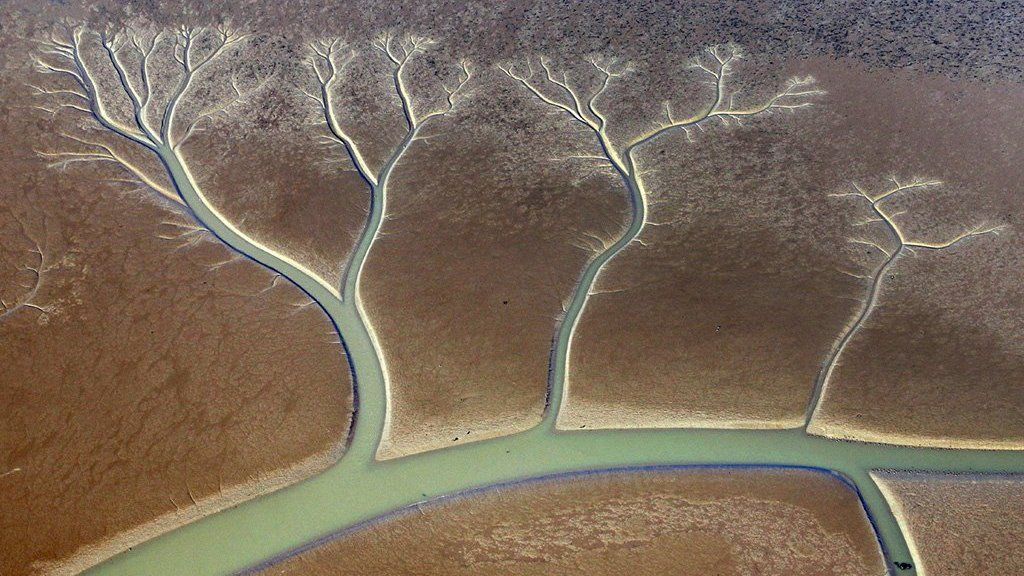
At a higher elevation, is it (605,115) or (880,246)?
(605,115)

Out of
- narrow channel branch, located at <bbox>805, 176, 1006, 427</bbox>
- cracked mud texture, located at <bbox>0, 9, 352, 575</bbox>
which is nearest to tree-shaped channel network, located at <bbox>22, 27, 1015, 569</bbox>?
narrow channel branch, located at <bbox>805, 176, 1006, 427</bbox>

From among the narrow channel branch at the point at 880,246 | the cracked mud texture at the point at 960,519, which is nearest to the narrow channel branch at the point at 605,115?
the narrow channel branch at the point at 880,246

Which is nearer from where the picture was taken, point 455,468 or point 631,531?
point 631,531

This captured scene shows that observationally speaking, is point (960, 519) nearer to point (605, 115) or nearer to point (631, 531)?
point (631, 531)

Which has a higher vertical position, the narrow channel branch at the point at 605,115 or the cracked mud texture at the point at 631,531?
the narrow channel branch at the point at 605,115

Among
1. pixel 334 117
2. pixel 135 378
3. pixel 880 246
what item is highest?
pixel 880 246

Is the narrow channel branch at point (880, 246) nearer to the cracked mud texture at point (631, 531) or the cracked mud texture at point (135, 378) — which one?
the cracked mud texture at point (631, 531)

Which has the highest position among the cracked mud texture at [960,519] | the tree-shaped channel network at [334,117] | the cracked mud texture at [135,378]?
the tree-shaped channel network at [334,117]

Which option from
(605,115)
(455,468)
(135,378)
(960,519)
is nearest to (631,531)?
(455,468)
